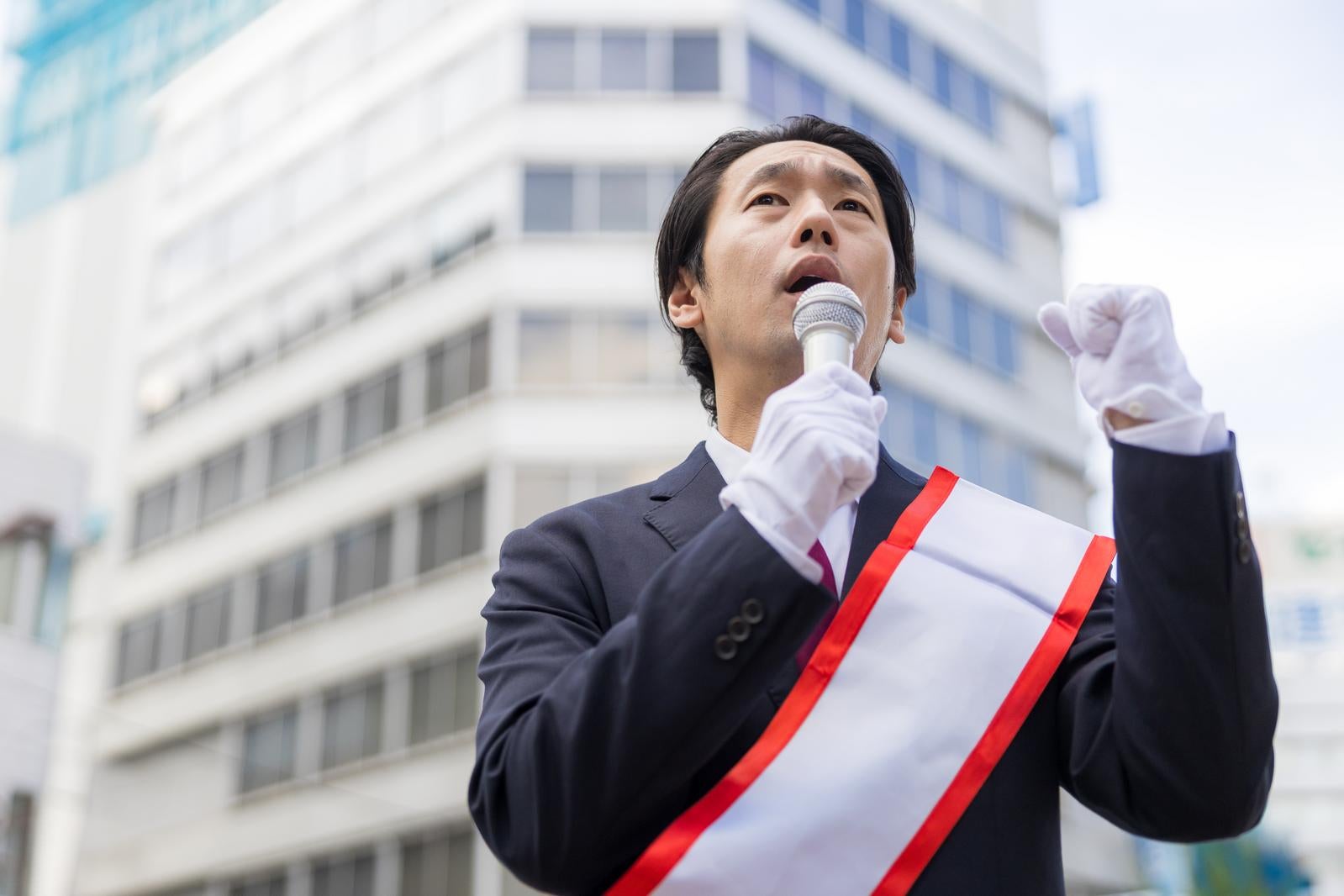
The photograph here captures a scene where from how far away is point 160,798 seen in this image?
2409 centimetres

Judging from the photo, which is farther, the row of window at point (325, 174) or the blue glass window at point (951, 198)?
the blue glass window at point (951, 198)

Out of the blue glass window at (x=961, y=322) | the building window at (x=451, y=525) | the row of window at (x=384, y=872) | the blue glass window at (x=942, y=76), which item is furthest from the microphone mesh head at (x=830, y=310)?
A: the blue glass window at (x=942, y=76)

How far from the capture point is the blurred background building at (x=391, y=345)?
2153cm

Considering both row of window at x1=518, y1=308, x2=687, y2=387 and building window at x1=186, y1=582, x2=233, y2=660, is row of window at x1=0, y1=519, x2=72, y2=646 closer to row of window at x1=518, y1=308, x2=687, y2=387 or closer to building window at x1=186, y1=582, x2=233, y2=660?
building window at x1=186, y1=582, x2=233, y2=660

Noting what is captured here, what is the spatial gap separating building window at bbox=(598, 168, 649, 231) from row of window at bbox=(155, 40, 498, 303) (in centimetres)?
220

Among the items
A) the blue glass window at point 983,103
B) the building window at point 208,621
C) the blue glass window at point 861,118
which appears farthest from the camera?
the blue glass window at point 983,103

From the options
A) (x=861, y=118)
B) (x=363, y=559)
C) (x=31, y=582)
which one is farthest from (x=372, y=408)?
(x=861, y=118)

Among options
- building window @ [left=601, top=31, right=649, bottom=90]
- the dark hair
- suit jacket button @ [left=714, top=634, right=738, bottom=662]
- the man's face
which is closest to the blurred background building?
building window @ [left=601, top=31, right=649, bottom=90]

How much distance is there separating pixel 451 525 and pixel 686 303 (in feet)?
64.3

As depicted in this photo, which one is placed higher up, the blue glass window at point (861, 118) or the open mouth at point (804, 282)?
the blue glass window at point (861, 118)

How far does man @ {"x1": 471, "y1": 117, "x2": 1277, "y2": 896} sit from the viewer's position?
58.9 inches

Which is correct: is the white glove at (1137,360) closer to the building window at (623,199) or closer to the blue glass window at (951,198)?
the building window at (623,199)

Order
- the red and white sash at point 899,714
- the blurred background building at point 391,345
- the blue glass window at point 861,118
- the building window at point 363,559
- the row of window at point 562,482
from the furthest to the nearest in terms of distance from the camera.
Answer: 1. the blue glass window at point 861,118
2. the building window at point 363,559
3. the blurred background building at point 391,345
4. the row of window at point 562,482
5. the red and white sash at point 899,714

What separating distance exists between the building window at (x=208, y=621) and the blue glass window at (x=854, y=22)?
40.9 ft
